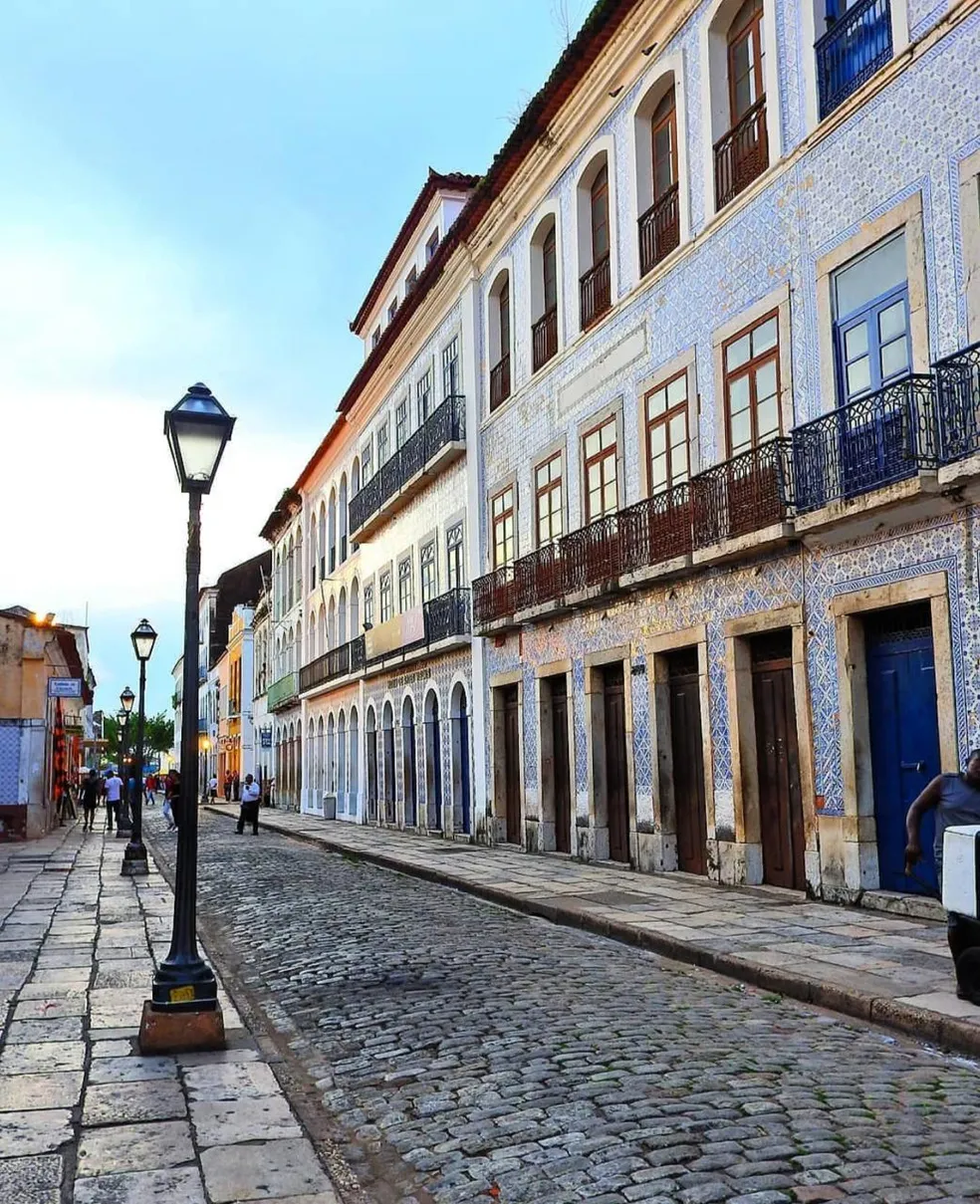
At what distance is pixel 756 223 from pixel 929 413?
4.03 meters

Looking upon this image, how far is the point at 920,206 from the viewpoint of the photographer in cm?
1020

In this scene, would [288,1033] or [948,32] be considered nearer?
[288,1033]

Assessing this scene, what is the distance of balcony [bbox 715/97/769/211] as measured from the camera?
12.8 m

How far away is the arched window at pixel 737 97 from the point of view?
42.1ft

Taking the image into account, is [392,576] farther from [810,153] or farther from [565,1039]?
[565,1039]

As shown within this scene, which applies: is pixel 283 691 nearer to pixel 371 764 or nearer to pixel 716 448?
pixel 371 764

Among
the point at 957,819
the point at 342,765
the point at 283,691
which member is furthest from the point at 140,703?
the point at 283,691

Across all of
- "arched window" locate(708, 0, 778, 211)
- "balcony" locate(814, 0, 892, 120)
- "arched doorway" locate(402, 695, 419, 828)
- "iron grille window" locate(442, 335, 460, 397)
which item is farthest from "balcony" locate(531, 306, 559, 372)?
"arched doorway" locate(402, 695, 419, 828)

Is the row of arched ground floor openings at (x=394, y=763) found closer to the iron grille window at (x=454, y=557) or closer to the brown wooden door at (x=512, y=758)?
the brown wooden door at (x=512, y=758)

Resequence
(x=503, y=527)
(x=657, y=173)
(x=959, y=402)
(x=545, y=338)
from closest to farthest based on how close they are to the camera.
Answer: (x=959, y=402)
(x=657, y=173)
(x=545, y=338)
(x=503, y=527)

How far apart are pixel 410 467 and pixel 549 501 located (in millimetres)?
7208

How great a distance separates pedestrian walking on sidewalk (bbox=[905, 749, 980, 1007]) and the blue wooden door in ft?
8.53

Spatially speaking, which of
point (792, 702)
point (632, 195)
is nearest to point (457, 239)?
point (632, 195)

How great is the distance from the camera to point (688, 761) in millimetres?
14211
